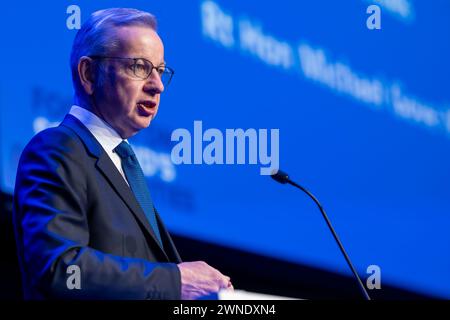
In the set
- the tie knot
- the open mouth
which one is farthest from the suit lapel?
the open mouth

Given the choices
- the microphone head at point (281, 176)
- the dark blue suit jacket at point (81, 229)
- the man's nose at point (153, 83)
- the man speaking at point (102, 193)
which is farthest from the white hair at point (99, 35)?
the microphone head at point (281, 176)

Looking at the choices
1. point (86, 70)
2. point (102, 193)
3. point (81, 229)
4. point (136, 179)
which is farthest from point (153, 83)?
point (81, 229)

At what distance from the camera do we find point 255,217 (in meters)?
2.81

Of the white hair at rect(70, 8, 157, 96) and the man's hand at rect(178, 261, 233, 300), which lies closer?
the man's hand at rect(178, 261, 233, 300)

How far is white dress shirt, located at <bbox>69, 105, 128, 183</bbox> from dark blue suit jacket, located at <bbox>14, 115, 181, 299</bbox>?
88 millimetres

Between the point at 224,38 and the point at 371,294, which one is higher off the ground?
the point at 224,38

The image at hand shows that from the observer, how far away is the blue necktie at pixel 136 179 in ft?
7.39

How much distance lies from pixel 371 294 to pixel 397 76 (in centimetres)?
84

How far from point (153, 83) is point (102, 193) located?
1.46 feet

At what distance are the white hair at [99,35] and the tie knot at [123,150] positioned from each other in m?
0.21

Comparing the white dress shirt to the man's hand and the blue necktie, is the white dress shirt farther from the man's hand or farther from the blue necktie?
the man's hand

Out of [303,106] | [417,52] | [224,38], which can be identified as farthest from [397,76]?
[224,38]

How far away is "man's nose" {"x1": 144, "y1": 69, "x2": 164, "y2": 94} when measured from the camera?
7.75ft

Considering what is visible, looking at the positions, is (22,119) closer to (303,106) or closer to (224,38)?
(224,38)
